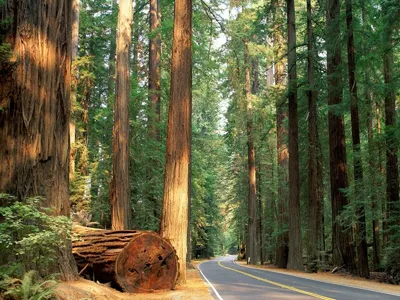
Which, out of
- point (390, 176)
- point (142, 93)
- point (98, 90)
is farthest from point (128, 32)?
point (98, 90)

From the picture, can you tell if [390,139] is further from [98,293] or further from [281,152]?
[98,293]

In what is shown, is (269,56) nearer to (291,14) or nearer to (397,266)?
(291,14)

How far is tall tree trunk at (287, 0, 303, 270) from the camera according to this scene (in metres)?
21.8

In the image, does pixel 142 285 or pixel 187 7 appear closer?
pixel 142 285

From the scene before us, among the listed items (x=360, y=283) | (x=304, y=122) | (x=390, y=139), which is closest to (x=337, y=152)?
(x=390, y=139)

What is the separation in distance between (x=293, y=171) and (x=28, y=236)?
17.6 meters

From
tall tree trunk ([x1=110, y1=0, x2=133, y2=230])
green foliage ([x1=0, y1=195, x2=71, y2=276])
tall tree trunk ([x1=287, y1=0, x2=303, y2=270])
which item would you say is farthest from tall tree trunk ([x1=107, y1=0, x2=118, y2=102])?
Answer: green foliage ([x1=0, y1=195, x2=71, y2=276])

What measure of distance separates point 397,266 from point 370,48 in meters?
9.20

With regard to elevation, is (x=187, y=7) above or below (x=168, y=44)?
below

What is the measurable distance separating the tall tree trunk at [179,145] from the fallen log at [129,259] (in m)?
0.84

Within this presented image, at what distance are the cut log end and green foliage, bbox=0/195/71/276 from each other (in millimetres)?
2609

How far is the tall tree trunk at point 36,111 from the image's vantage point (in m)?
7.29

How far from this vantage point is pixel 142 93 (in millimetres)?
20625

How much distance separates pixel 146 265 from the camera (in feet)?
32.4
